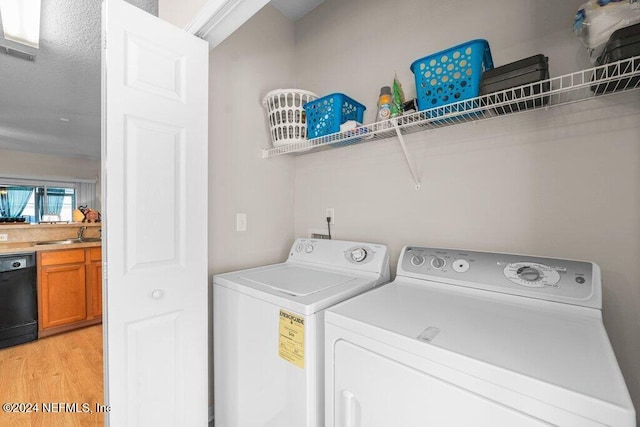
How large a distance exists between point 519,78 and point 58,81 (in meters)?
3.80

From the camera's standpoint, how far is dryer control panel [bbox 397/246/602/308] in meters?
0.98

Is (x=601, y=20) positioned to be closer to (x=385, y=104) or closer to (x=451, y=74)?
(x=451, y=74)

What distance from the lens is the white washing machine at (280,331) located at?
105cm

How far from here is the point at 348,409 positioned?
2.98 feet

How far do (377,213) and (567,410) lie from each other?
1.22 m

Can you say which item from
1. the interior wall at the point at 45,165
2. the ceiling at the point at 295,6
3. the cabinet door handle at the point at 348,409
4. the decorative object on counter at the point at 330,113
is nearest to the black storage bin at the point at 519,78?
the decorative object on counter at the point at 330,113

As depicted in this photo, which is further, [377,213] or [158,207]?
[377,213]

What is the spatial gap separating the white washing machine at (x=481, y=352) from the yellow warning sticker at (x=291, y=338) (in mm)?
118

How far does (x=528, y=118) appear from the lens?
1225 mm

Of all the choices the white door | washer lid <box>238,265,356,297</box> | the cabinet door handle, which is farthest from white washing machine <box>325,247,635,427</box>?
the white door

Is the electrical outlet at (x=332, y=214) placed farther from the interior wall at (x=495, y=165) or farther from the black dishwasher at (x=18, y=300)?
the black dishwasher at (x=18, y=300)

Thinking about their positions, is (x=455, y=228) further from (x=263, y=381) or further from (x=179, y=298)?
(x=179, y=298)

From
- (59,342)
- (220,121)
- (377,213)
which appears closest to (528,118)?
(377,213)

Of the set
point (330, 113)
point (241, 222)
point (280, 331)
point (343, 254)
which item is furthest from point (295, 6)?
point (280, 331)
